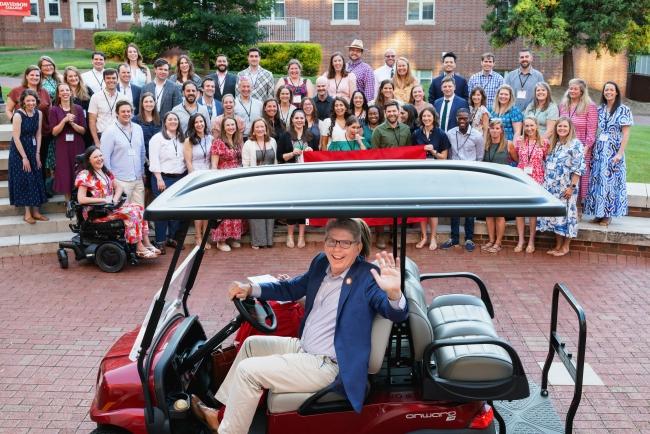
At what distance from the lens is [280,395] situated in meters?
4.18

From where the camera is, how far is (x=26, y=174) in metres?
10.5

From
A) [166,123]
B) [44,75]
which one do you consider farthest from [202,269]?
[44,75]

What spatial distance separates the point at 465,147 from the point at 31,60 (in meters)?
23.7

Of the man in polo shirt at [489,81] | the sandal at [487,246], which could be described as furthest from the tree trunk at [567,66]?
the sandal at [487,246]

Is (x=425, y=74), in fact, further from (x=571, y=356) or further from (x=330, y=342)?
(x=330, y=342)

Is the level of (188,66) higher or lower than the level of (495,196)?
higher

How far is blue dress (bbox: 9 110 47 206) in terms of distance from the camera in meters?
10.4

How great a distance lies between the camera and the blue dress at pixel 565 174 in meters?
9.92

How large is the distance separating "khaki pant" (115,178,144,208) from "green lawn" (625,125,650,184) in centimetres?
840

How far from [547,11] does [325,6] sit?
9402 mm

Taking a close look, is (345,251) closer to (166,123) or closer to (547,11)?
(166,123)

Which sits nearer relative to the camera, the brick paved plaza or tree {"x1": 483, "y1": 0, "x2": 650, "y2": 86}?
the brick paved plaza

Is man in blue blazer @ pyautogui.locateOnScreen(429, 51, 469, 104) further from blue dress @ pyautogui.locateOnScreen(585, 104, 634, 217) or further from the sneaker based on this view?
the sneaker

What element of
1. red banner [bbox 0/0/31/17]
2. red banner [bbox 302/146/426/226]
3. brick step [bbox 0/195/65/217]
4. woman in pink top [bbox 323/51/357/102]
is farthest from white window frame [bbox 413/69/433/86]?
brick step [bbox 0/195/65/217]
